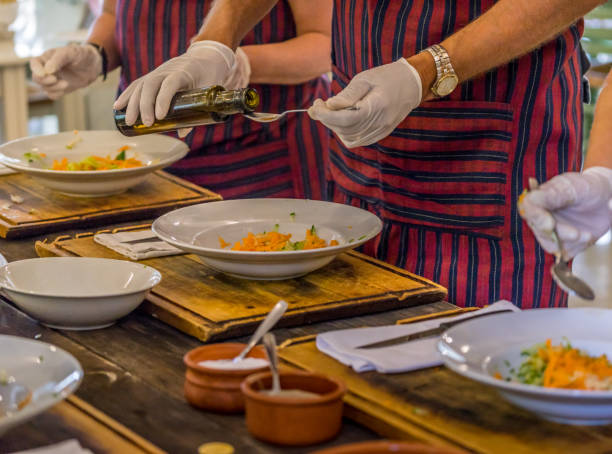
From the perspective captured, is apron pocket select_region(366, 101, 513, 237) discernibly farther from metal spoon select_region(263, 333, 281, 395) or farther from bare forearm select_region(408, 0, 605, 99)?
metal spoon select_region(263, 333, 281, 395)

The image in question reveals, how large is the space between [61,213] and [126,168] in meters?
0.18

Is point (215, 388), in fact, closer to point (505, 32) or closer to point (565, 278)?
point (565, 278)

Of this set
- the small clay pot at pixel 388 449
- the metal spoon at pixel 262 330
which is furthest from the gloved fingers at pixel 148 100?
the small clay pot at pixel 388 449

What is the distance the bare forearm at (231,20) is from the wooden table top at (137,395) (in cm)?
83

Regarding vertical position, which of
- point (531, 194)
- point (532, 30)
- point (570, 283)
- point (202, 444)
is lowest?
point (202, 444)

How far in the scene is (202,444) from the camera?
1104mm

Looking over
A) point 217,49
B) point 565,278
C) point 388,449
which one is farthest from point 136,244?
point 388,449

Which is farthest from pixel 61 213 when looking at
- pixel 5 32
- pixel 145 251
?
pixel 5 32

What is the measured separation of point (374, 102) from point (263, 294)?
0.37 m

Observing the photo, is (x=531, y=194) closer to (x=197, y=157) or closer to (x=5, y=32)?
(x=197, y=157)

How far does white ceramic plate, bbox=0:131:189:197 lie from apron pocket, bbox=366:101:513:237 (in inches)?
23.7

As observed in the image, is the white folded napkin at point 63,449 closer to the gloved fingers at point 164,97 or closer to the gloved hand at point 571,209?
the gloved hand at point 571,209

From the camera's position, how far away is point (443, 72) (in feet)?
5.48

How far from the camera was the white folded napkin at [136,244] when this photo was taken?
1.77m
